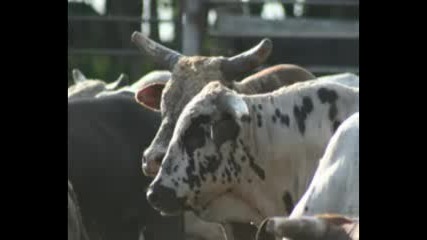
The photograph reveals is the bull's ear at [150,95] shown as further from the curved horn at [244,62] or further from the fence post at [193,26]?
the fence post at [193,26]

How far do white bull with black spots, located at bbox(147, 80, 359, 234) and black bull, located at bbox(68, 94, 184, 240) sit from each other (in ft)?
5.45

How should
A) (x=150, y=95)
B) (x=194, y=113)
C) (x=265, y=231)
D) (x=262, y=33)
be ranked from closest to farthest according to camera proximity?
(x=265, y=231), (x=194, y=113), (x=150, y=95), (x=262, y=33)

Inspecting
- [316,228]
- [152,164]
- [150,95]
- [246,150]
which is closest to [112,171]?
[150,95]

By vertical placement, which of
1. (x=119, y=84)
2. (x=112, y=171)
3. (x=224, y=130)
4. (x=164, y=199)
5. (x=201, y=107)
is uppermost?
(x=201, y=107)

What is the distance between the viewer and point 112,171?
990cm

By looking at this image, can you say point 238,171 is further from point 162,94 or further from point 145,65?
point 145,65

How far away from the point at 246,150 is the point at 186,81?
877mm

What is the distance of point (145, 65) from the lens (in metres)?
19.1

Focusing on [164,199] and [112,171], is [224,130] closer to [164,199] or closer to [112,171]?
[164,199]

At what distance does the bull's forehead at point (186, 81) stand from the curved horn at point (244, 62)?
41 millimetres

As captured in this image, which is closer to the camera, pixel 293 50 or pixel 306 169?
pixel 306 169
